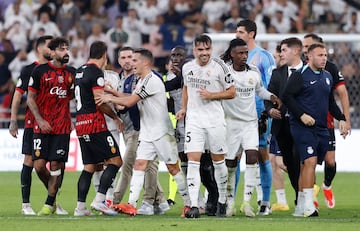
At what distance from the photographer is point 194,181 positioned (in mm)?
14344

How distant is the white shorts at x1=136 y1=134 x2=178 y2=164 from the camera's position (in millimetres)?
14805

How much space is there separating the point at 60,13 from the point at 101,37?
1.46 metres

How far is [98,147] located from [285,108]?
9.46 ft

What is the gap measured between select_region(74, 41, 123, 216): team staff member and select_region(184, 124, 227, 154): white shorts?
1.03 metres

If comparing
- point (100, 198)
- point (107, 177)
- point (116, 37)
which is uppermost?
point (116, 37)

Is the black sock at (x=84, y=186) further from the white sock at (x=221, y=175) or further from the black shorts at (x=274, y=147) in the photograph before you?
the black shorts at (x=274, y=147)

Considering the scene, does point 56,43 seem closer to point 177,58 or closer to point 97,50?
point 97,50

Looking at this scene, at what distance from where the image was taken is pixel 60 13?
29906 millimetres

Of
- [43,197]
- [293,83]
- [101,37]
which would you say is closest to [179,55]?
[293,83]

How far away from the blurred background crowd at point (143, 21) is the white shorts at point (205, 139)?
44.2ft

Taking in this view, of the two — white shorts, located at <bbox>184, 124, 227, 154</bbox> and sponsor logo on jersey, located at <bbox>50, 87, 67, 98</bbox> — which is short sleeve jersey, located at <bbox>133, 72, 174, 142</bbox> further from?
sponsor logo on jersey, located at <bbox>50, 87, 67, 98</bbox>

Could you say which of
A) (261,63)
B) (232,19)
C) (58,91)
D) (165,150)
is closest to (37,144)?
(58,91)

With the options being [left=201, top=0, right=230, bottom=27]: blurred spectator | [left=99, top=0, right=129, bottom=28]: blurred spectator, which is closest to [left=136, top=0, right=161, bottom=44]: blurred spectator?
[left=99, top=0, right=129, bottom=28]: blurred spectator

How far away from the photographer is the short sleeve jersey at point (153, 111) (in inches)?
581
